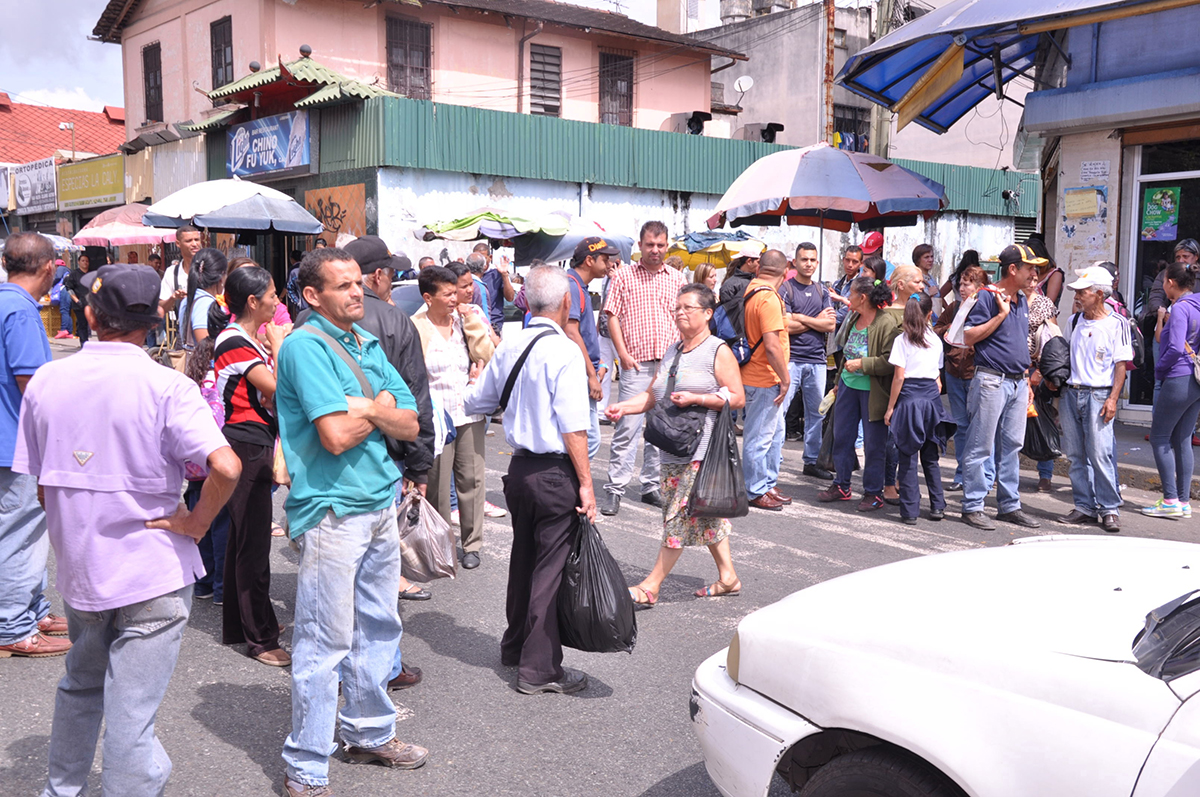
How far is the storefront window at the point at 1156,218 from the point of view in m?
11.1

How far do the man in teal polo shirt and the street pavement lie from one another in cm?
26

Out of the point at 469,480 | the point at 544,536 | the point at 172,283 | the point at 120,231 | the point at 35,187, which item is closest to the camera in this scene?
the point at 544,536

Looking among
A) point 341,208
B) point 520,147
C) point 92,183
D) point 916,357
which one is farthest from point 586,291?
point 92,183

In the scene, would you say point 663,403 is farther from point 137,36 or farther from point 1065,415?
point 137,36

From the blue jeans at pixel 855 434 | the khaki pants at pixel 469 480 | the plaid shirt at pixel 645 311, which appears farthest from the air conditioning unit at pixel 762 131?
the khaki pants at pixel 469 480

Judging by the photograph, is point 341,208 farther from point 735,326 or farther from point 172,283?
point 735,326

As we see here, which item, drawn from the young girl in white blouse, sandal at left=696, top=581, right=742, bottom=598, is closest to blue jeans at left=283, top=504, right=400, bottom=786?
sandal at left=696, top=581, right=742, bottom=598

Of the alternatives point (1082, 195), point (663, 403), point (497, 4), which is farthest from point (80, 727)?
point (497, 4)

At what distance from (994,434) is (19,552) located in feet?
21.9

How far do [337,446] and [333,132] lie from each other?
1807 centimetres

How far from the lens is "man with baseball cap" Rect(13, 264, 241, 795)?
2.92 m

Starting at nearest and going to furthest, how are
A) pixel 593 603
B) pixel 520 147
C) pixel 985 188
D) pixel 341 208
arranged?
pixel 593 603 → pixel 341 208 → pixel 520 147 → pixel 985 188

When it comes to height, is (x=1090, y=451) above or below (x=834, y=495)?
above

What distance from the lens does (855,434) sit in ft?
28.0
